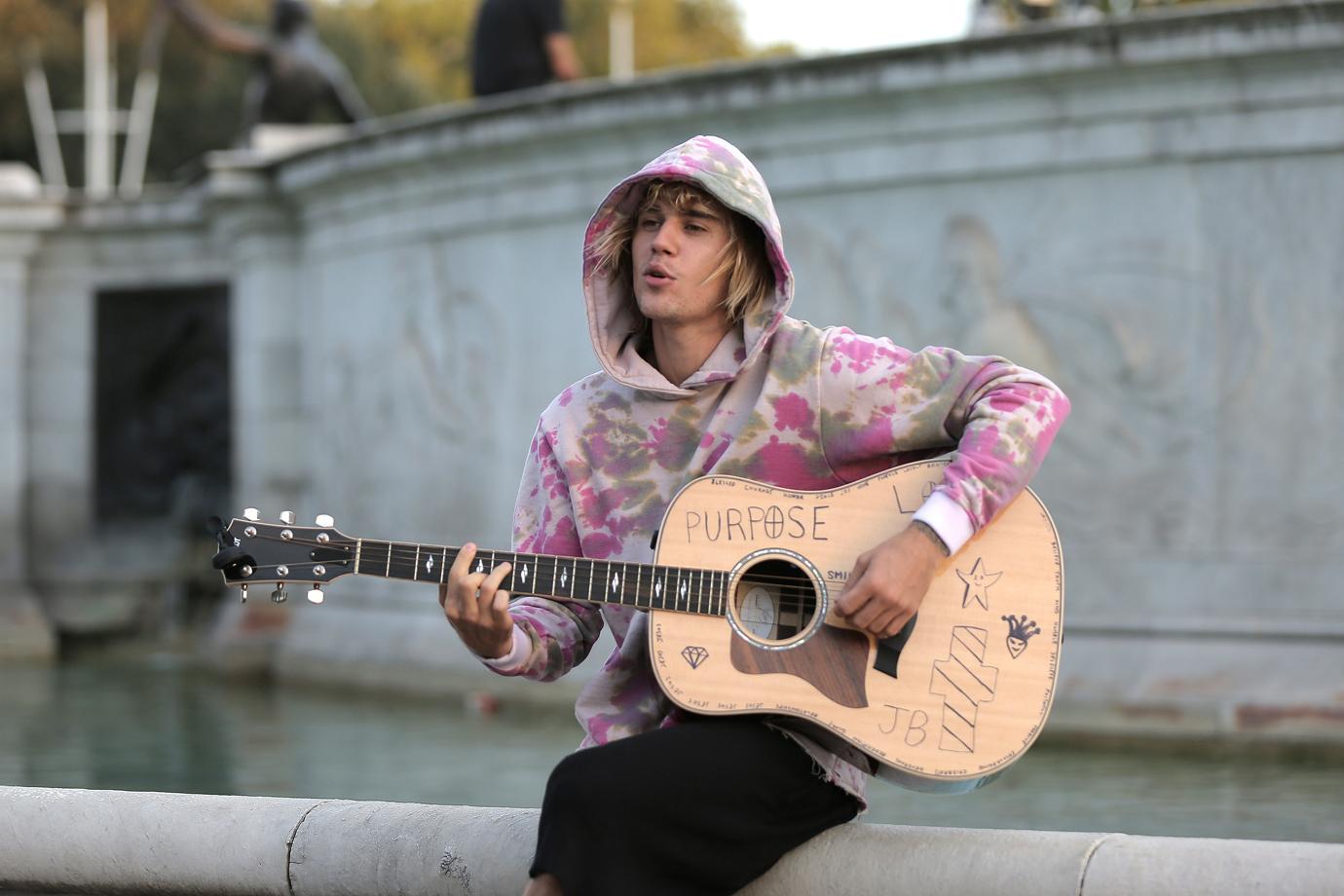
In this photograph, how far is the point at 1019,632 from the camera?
3150mm

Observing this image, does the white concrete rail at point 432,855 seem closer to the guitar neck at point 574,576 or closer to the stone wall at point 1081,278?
the guitar neck at point 574,576

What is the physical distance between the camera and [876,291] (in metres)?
7.89

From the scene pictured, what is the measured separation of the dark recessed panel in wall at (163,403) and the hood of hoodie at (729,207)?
33.6ft

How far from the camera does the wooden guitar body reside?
10.2 ft

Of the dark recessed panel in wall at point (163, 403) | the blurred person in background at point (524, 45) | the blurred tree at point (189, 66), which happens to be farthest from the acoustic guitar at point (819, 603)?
the blurred tree at point (189, 66)

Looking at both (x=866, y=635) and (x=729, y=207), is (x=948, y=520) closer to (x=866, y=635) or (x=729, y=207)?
(x=866, y=635)

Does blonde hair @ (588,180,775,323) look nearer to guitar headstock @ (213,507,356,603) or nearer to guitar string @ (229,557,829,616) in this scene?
guitar string @ (229,557,829,616)

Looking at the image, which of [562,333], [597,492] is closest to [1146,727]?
[562,333]

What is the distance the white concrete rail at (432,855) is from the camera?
3012 millimetres

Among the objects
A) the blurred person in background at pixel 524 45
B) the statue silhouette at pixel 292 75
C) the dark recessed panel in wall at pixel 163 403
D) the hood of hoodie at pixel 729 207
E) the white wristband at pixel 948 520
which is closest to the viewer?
the white wristband at pixel 948 520

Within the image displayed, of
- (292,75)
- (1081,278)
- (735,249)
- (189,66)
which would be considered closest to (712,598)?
(735,249)

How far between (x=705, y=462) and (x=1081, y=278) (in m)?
4.35

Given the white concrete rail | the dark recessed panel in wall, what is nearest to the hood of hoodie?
the white concrete rail

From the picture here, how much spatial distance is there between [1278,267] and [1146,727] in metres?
1.76
